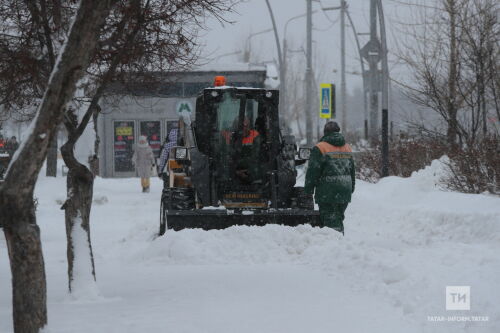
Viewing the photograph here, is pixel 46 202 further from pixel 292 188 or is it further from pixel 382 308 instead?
pixel 382 308

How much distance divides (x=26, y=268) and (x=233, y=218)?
6.03 metres

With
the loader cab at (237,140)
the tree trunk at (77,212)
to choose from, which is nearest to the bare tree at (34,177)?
the tree trunk at (77,212)

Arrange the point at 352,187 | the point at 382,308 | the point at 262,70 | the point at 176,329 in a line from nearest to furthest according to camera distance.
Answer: the point at 176,329
the point at 382,308
the point at 352,187
the point at 262,70

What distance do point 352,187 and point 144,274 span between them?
3304 millimetres

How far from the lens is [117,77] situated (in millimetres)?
7648

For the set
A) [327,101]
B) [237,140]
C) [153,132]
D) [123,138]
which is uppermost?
[327,101]

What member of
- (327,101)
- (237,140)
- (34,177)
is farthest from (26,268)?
(327,101)

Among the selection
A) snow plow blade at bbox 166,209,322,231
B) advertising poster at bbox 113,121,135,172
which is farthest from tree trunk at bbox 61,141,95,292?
advertising poster at bbox 113,121,135,172

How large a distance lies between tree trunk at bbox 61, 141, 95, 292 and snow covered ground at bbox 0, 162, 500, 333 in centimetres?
32

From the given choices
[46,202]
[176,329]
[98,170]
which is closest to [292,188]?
[176,329]

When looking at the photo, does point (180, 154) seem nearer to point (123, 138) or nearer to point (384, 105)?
point (384, 105)

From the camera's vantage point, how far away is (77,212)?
6.76m

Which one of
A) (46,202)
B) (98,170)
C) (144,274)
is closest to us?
(144,274)

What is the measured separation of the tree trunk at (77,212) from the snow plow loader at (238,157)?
177 inches
